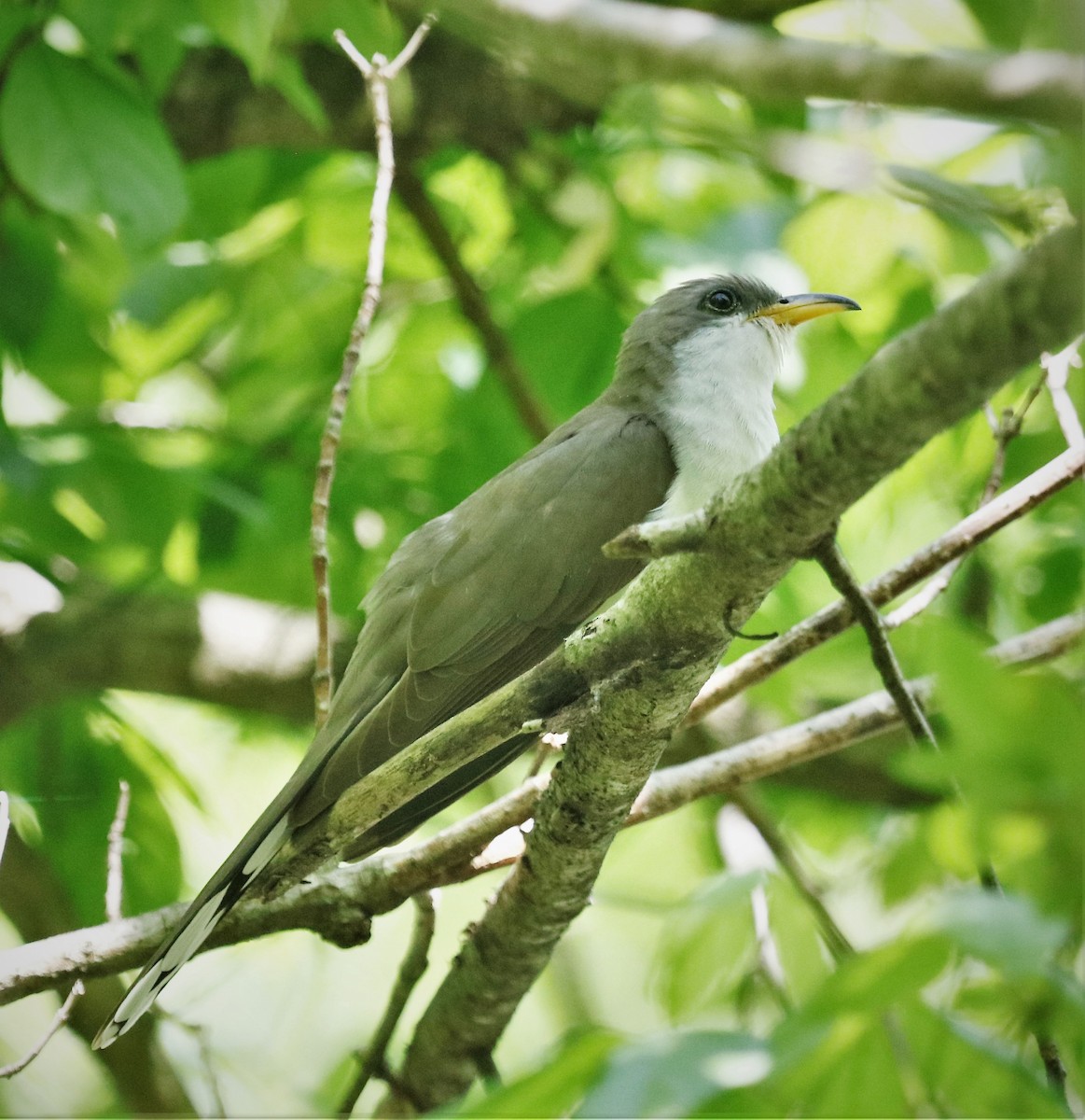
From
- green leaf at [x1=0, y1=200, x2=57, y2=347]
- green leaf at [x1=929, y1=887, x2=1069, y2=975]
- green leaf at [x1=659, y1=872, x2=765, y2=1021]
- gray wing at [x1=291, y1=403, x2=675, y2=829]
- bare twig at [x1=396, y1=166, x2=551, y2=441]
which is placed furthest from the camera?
bare twig at [x1=396, y1=166, x2=551, y2=441]

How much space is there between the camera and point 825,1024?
1156 millimetres

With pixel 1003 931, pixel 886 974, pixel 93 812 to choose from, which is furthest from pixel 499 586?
pixel 1003 931

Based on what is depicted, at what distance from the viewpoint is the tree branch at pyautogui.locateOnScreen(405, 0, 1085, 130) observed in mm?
1495

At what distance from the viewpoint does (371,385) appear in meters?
5.07

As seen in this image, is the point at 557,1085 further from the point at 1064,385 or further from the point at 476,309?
the point at 476,309

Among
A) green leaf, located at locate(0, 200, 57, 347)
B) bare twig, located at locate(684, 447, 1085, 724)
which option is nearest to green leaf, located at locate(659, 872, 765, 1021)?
bare twig, located at locate(684, 447, 1085, 724)

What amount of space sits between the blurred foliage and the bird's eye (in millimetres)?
99

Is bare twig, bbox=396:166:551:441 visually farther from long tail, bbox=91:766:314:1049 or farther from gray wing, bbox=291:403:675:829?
long tail, bbox=91:766:314:1049

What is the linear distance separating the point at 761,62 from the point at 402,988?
237 cm

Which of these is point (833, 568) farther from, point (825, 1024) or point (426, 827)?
point (426, 827)

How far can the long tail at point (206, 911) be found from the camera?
2590 mm

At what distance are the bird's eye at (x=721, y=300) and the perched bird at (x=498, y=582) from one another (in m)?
0.39

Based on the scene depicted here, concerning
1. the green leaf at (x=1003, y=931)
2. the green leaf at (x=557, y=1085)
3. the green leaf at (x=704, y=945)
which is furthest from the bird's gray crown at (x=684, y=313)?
the green leaf at (x=1003, y=931)

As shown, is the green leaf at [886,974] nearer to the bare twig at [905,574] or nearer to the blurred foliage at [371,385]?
the blurred foliage at [371,385]
